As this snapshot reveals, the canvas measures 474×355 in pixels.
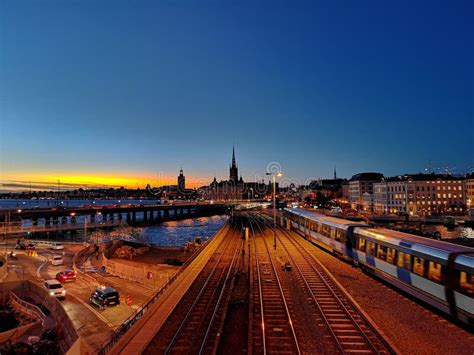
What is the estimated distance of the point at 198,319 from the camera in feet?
50.0

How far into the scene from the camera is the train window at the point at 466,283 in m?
12.8

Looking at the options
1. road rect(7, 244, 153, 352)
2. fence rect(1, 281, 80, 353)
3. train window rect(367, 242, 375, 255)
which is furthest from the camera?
train window rect(367, 242, 375, 255)

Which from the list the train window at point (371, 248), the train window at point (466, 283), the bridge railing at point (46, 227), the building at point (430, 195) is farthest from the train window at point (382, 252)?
the building at point (430, 195)

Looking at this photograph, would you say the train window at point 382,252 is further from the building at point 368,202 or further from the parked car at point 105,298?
the building at point 368,202

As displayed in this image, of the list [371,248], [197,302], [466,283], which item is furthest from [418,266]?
[197,302]

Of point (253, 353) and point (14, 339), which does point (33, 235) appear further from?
point (253, 353)

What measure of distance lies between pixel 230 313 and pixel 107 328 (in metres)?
8.89

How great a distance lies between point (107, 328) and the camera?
20.8 m

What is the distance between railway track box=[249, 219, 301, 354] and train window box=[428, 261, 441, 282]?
6.07m

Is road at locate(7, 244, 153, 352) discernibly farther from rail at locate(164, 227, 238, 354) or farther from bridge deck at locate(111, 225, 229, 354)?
rail at locate(164, 227, 238, 354)

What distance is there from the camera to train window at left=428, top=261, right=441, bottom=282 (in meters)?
14.7

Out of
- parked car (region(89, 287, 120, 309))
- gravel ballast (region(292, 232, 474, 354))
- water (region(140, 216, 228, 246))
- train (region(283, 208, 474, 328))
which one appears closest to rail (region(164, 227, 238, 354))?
parked car (region(89, 287, 120, 309))

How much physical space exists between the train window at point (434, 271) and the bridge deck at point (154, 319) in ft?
36.1

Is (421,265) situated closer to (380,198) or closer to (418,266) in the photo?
(418,266)
